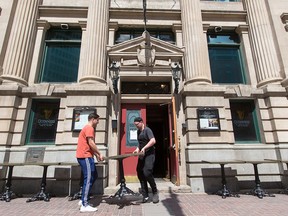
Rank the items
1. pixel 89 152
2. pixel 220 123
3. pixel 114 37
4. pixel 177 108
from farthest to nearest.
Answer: pixel 114 37 < pixel 177 108 < pixel 220 123 < pixel 89 152

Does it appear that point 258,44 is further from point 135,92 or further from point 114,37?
point 114,37

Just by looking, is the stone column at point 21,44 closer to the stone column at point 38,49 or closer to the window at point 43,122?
the stone column at point 38,49

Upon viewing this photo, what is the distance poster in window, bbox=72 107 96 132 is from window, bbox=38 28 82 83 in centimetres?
219

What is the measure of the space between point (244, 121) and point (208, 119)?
2126 millimetres

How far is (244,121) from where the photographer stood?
8.40 meters

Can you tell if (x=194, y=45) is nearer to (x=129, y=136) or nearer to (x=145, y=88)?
(x=145, y=88)

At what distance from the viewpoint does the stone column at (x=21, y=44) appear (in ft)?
26.2

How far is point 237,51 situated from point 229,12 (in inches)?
84.0

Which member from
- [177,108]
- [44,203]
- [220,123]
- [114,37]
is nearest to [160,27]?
[114,37]

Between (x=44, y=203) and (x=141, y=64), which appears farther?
(x=141, y=64)

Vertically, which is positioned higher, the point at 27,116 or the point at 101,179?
the point at 27,116

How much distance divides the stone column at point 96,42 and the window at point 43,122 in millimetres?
1774

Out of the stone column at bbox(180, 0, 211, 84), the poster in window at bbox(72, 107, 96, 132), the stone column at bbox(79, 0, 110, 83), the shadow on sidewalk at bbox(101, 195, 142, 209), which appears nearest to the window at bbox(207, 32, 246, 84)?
the stone column at bbox(180, 0, 211, 84)

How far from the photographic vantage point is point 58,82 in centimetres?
874
